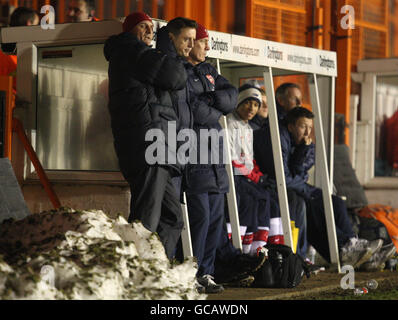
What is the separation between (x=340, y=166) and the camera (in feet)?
31.4

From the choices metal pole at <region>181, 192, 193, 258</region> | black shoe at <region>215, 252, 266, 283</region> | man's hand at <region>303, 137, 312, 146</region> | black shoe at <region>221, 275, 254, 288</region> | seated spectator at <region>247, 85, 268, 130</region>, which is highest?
seated spectator at <region>247, 85, 268, 130</region>

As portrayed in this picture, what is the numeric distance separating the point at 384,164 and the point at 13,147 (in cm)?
595

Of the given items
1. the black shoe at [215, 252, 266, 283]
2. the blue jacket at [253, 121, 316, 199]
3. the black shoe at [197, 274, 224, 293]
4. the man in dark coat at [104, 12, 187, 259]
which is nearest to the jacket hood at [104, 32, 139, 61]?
the man in dark coat at [104, 12, 187, 259]

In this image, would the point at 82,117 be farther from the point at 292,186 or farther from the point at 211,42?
the point at 292,186

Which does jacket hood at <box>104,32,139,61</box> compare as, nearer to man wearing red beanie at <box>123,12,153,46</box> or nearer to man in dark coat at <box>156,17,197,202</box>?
man wearing red beanie at <box>123,12,153,46</box>

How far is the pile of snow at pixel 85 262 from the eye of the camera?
13.2ft

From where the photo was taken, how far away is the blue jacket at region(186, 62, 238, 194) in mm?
5980

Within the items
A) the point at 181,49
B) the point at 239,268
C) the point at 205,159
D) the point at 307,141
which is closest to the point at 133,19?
the point at 181,49

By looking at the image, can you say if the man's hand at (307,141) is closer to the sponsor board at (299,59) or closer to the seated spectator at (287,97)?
the seated spectator at (287,97)

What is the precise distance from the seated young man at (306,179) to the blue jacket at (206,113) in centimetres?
127

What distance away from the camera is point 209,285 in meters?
5.95

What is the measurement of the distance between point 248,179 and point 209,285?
4.67 ft

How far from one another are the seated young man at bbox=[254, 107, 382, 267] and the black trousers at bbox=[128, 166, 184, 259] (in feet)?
6.25

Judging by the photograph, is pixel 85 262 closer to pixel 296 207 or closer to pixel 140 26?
pixel 140 26
